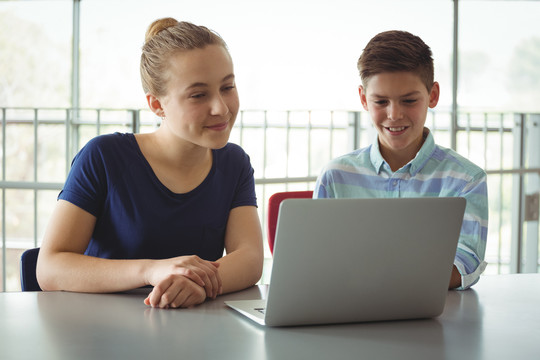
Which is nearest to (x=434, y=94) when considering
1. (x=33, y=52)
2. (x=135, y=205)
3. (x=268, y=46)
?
(x=135, y=205)

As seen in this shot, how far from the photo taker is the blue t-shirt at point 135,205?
1.45 metres

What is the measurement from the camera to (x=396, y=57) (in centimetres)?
163

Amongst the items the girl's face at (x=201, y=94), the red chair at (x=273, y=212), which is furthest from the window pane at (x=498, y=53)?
the girl's face at (x=201, y=94)

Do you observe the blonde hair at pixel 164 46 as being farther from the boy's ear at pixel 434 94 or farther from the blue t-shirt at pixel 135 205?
the boy's ear at pixel 434 94

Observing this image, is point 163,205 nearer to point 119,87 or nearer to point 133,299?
point 133,299

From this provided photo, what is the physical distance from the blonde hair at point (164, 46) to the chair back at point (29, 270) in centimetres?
44

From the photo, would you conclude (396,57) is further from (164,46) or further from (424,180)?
(164,46)

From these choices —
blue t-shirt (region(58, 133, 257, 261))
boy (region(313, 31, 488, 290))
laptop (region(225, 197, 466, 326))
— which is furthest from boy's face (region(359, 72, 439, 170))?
laptop (region(225, 197, 466, 326))

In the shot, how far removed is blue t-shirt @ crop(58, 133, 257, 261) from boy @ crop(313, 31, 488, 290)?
0.39 metres

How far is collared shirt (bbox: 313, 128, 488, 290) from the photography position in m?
1.51

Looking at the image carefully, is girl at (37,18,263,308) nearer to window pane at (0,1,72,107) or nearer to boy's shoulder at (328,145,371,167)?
boy's shoulder at (328,145,371,167)

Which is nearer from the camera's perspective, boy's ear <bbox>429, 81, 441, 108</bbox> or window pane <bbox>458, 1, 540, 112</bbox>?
boy's ear <bbox>429, 81, 441, 108</bbox>

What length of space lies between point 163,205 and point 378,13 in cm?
566

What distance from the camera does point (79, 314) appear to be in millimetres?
1098
